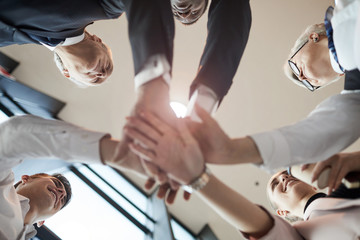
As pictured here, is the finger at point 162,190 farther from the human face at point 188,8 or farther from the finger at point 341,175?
the human face at point 188,8

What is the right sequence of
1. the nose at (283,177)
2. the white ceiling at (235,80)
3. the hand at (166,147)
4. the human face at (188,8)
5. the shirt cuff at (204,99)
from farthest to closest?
the white ceiling at (235,80)
the nose at (283,177)
the human face at (188,8)
the shirt cuff at (204,99)
the hand at (166,147)

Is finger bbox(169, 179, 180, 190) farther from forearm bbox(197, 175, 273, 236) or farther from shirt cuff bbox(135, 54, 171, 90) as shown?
shirt cuff bbox(135, 54, 171, 90)

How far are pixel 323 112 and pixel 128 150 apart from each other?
1.95 ft

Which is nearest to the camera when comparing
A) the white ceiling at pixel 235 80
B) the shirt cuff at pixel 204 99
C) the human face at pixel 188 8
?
the shirt cuff at pixel 204 99

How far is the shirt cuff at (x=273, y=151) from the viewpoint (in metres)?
Result: 0.67

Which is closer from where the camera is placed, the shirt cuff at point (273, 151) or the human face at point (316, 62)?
the shirt cuff at point (273, 151)

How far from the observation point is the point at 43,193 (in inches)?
46.8

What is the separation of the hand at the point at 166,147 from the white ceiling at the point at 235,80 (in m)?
1.85

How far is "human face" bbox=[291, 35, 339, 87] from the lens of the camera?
1.22 meters

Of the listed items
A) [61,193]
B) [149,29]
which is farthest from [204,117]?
[61,193]

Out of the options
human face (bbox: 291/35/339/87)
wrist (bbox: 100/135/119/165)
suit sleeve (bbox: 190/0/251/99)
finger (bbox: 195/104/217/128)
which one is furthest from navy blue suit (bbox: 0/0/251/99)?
human face (bbox: 291/35/339/87)

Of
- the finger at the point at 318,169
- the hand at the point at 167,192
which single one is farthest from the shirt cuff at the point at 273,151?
the hand at the point at 167,192

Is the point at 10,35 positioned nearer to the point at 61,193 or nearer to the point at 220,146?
the point at 61,193

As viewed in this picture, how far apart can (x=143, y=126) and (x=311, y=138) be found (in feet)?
1.49
